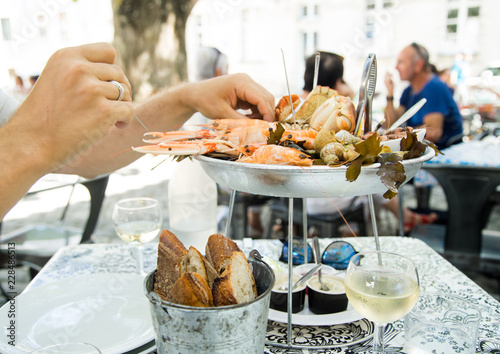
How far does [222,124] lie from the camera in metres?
1.22

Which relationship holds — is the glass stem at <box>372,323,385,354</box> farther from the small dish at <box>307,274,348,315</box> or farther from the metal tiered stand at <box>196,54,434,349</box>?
the metal tiered stand at <box>196,54,434,349</box>

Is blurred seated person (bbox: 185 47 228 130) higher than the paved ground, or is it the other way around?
blurred seated person (bbox: 185 47 228 130)

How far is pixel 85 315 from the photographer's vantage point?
1.00 m

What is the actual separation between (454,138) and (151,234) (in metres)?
3.59

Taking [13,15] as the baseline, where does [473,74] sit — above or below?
below

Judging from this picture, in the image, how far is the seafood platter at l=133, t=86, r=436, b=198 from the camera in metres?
0.77

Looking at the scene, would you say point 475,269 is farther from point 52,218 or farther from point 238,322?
point 52,218

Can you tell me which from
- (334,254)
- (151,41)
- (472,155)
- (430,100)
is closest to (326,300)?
(334,254)

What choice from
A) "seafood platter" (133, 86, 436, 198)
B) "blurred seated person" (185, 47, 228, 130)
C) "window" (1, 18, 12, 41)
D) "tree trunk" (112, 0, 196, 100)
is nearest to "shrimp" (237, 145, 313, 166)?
"seafood platter" (133, 86, 436, 198)

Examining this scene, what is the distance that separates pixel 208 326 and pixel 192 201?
1017mm

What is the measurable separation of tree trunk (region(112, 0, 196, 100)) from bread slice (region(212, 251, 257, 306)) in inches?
336

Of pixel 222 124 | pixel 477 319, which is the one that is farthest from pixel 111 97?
pixel 477 319

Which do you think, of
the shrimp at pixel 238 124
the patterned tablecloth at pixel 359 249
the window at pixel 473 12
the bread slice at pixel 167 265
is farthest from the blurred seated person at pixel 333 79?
the window at pixel 473 12

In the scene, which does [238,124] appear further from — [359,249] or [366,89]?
[359,249]
